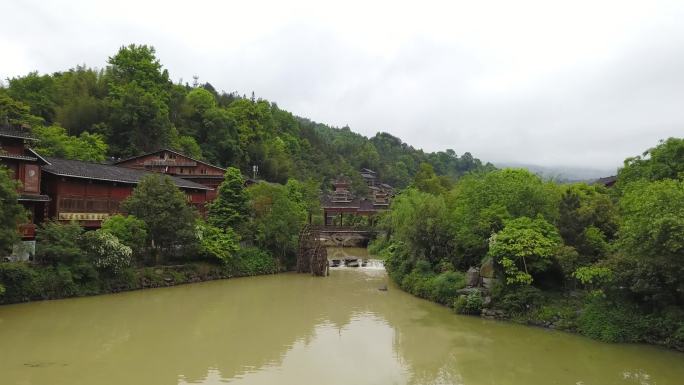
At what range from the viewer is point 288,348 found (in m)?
16.6

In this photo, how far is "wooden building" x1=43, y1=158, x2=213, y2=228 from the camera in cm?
2648

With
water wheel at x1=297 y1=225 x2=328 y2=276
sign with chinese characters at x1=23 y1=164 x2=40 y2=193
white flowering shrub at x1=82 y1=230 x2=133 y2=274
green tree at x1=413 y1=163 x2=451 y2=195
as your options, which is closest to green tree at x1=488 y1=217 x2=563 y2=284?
water wheel at x1=297 y1=225 x2=328 y2=276

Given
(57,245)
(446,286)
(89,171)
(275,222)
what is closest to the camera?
(57,245)

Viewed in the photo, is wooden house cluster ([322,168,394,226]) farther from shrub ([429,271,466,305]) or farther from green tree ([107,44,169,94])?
shrub ([429,271,466,305])

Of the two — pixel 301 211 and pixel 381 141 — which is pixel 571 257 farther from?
pixel 381 141

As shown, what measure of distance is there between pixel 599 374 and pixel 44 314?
63.5 feet

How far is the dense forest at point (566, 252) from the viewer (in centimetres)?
1591

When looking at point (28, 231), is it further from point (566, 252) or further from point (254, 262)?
point (566, 252)

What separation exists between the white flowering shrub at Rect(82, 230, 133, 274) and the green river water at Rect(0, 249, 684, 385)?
158 cm

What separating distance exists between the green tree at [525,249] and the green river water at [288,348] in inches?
87.8

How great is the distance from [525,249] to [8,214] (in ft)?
64.2

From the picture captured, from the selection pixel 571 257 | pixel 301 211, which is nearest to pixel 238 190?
pixel 301 211

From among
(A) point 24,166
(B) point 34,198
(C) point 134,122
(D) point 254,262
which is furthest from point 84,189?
(C) point 134,122

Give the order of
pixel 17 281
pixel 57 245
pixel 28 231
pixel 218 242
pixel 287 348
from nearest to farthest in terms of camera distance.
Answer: pixel 287 348
pixel 17 281
pixel 57 245
pixel 28 231
pixel 218 242
